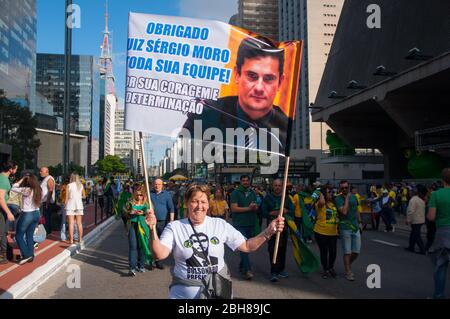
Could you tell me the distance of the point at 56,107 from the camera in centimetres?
15488

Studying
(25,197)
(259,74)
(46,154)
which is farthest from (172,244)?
(46,154)

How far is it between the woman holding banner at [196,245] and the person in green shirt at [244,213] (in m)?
4.12

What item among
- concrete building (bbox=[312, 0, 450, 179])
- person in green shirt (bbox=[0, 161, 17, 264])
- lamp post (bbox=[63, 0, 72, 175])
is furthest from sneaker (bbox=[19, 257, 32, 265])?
concrete building (bbox=[312, 0, 450, 179])

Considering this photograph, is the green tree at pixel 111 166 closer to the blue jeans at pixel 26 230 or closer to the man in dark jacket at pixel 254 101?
the blue jeans at pixel 26 230

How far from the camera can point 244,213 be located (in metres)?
7.76

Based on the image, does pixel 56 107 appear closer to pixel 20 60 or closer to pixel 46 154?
pixel 46 154

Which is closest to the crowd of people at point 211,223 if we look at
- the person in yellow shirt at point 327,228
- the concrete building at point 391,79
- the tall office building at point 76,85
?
the person in yellow shirt at point 327,228

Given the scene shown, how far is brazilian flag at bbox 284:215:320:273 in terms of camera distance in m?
7.62

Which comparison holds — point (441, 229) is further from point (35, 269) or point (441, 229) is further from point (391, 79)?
point (391, 79)

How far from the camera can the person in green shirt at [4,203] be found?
7605 mm

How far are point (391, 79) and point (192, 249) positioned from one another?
26190 millimetres

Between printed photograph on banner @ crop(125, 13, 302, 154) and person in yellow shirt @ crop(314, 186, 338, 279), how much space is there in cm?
366
